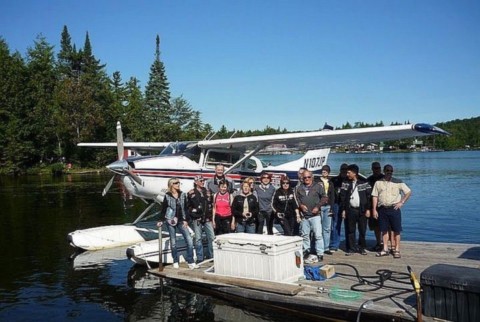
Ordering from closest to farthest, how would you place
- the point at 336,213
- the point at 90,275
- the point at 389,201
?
1. the point at 389,201
2. the point at 336,213
3. the point at 90,275

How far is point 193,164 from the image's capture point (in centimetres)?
990

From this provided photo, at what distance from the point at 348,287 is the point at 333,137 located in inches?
143

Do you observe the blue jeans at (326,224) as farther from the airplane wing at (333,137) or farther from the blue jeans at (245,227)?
the airplane wing at (333,137)

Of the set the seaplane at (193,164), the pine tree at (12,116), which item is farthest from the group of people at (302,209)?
the pine tree at (12,116)

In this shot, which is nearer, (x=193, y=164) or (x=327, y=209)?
(x=327, y=209)

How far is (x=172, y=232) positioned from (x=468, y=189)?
863 inches

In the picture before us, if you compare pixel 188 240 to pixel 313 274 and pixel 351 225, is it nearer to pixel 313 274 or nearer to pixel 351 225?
pixel 313 274

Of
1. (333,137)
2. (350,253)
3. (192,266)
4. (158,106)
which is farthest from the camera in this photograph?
(158,106)

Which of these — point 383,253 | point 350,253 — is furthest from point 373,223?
point 350,253

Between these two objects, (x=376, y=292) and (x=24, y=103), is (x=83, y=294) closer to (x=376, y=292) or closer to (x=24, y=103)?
(x=376, y=292)

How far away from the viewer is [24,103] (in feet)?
150

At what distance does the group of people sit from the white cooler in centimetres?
91

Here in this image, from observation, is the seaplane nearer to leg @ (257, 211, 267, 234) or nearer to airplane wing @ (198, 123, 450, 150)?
airplane wing @ (198, 123, 450, 150)

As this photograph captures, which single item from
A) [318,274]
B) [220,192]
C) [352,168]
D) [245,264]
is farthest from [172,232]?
[352,168]
